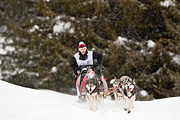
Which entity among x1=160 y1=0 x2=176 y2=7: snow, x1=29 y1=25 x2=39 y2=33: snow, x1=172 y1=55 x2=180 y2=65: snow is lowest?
x1=172 y1=55 x2=180 y2=65: snow

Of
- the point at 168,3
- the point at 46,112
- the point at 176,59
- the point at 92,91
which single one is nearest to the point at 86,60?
the point at 92,91

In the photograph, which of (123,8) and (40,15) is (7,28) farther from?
(123,8)

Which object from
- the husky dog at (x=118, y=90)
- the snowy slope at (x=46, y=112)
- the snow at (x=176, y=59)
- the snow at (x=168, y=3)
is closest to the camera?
the snowy slope at (x=46, y=112)

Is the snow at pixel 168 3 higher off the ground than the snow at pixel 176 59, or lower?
higher

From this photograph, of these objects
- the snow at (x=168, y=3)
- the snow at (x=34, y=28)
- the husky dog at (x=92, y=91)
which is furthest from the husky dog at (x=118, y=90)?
the snow at (x=34, y=28)

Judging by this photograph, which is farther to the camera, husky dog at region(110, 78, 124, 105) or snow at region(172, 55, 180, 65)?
snow at region(172, 55, 180, 65)

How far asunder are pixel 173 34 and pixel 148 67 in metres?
1.89

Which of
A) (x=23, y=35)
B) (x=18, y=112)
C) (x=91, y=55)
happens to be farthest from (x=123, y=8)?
(x=18, y=112)

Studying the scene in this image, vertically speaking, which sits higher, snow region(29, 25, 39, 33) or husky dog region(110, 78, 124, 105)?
snow region(29, 25, 39, 33)

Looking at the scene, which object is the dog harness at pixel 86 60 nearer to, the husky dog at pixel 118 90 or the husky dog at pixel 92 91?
the husky dog at pixel 118 90

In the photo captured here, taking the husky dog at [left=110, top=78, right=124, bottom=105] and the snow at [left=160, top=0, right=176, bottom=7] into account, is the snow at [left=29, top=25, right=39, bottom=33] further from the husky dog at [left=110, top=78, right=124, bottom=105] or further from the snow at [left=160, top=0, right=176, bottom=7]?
the husky dog at [left=110, top=78, right=124, bottom=105]

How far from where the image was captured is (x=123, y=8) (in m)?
10.9

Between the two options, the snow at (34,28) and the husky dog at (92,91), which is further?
the snow at (34,28)

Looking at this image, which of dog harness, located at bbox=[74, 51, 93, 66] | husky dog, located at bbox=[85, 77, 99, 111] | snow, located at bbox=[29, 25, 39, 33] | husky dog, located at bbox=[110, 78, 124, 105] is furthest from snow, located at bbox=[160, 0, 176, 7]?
snow, located at bbox=[29, 25, 39, 33]
